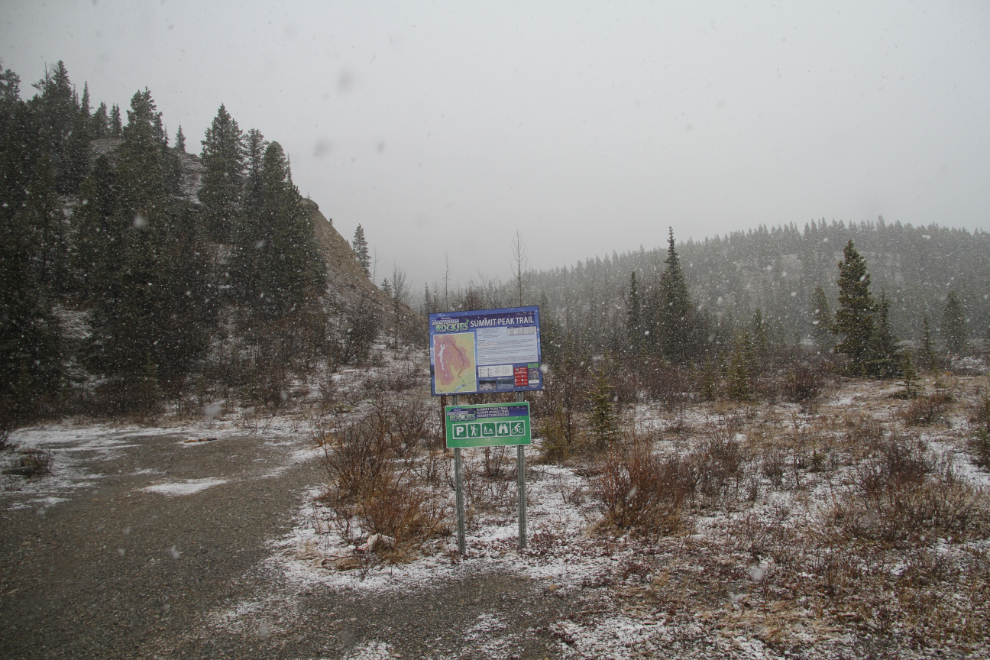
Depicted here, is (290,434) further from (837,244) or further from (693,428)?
(837,244)

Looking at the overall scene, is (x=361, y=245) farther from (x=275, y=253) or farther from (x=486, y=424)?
(x=486, y=424)

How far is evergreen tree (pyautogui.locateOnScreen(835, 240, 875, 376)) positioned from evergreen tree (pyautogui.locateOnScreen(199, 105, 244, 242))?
148 ft

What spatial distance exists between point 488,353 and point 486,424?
2.49ft

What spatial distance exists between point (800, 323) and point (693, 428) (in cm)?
11705

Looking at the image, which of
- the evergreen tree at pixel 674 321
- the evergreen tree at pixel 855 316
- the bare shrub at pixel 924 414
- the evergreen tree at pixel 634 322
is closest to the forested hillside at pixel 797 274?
the evergreen tree at pixel 634 322

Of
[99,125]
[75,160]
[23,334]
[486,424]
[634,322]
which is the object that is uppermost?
[99,125]

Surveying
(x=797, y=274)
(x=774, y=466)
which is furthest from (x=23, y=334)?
(x=797, y=274)

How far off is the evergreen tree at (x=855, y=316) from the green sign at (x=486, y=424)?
77.7 ft

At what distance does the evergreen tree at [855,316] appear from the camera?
859 inches

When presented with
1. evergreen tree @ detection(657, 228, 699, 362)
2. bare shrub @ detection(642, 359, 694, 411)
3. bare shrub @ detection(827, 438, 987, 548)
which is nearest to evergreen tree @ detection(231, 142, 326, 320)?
bare shrub @ detection(642, 359, 694, 411)

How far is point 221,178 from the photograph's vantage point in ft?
131

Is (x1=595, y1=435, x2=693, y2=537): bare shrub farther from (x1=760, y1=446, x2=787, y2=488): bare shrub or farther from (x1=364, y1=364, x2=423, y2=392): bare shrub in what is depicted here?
(x1=364, y1=364, x2=423, y2=392): bare shrub

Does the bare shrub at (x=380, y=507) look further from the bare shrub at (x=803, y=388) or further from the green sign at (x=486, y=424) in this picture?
the bare shrub at (x=803, y=388)

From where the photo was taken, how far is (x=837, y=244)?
520 feet
